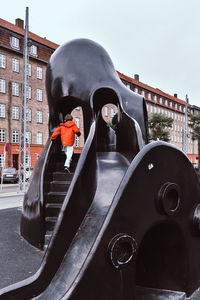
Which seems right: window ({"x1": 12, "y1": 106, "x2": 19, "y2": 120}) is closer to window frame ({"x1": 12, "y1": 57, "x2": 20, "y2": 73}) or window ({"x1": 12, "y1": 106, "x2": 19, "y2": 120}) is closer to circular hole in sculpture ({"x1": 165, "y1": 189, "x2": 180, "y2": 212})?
window frame ({"x1": 12, "y1": 57, "x2": 20, "y2": 73})

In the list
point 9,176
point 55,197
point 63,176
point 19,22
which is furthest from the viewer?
point 19,22

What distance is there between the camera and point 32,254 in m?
5.33

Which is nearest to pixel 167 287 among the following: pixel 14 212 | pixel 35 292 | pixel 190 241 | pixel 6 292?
pixel 190 241

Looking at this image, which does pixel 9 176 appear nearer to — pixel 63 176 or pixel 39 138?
pixel 39 138

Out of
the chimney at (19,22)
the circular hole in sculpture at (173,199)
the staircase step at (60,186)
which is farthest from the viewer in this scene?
the chimney at (19,22)

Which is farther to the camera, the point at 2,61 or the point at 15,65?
the point at 15,65

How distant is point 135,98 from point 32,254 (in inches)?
143

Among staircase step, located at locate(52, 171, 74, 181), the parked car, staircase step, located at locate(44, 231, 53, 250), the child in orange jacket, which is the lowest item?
the parked car

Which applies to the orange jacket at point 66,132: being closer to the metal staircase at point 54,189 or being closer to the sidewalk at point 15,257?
the metal staircase at point 54,189

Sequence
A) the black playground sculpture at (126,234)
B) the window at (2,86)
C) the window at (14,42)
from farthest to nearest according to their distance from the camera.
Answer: the window at (14,42) < the window at (2,86) < the black playground sculpture at (126,234)

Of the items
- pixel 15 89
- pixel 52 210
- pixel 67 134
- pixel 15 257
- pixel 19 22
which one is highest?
pixel 19 22

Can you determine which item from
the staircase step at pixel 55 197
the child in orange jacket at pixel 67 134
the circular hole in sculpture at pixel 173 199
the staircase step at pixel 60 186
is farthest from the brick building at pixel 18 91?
the circular hole in sculpture at pixel 173 199

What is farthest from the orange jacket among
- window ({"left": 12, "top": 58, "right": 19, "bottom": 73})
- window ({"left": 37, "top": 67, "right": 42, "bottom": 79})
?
window ({"left": 37, "top": 67, "right": 42, "bottom": 79})

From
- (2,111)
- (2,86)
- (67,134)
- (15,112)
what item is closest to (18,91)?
(2,86)
